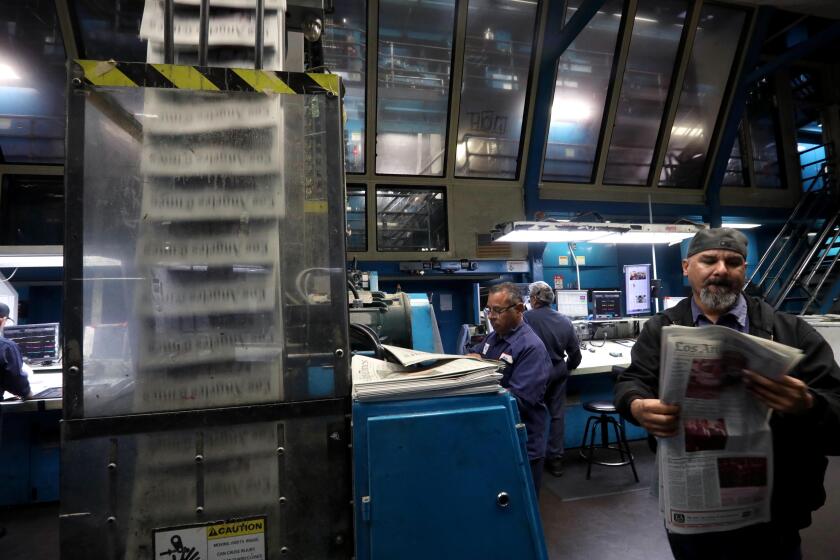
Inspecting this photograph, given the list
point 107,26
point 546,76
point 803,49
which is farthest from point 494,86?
point 107,26

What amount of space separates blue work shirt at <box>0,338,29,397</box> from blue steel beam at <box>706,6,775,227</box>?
8.36 metres

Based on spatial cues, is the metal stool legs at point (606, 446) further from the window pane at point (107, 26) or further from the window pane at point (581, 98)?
the window pane at point (107, 26)

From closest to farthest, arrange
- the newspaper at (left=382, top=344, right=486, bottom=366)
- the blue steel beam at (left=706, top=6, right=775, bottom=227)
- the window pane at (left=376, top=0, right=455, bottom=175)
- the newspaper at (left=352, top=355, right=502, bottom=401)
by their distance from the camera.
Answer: the newspaper at (left=352, top=355, right=502, bottom=401) → the newspaper at (left=382, top=344, right=486, bottom=366) → the window pane at (left=376, top=0, right=455, bottom=175) → the blue steel beam at (left=706, top=6, right=775, bottom=227)

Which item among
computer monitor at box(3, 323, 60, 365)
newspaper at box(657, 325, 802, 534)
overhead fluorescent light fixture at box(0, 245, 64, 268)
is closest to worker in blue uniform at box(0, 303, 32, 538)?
overhead fluorescent light fixture at box(0, 245, 64, 268)

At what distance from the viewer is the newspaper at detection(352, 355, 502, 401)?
1024 mm

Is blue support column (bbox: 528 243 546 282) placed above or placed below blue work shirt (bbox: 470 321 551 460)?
above

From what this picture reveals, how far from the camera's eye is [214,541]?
3.13 ft

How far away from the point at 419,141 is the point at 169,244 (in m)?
5.67

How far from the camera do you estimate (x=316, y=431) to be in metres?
1.03

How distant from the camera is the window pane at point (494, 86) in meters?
6.00

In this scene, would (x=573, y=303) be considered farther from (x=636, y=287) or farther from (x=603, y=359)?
(x=603, y=359)

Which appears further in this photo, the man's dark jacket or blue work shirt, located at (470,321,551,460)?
blue work shirt, located at (470,321,551,460)

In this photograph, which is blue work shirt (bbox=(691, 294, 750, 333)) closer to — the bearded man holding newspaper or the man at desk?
the bearded man holding newspaper

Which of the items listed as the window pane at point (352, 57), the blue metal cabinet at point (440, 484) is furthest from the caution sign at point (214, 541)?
the window pane at point (352, 57)
